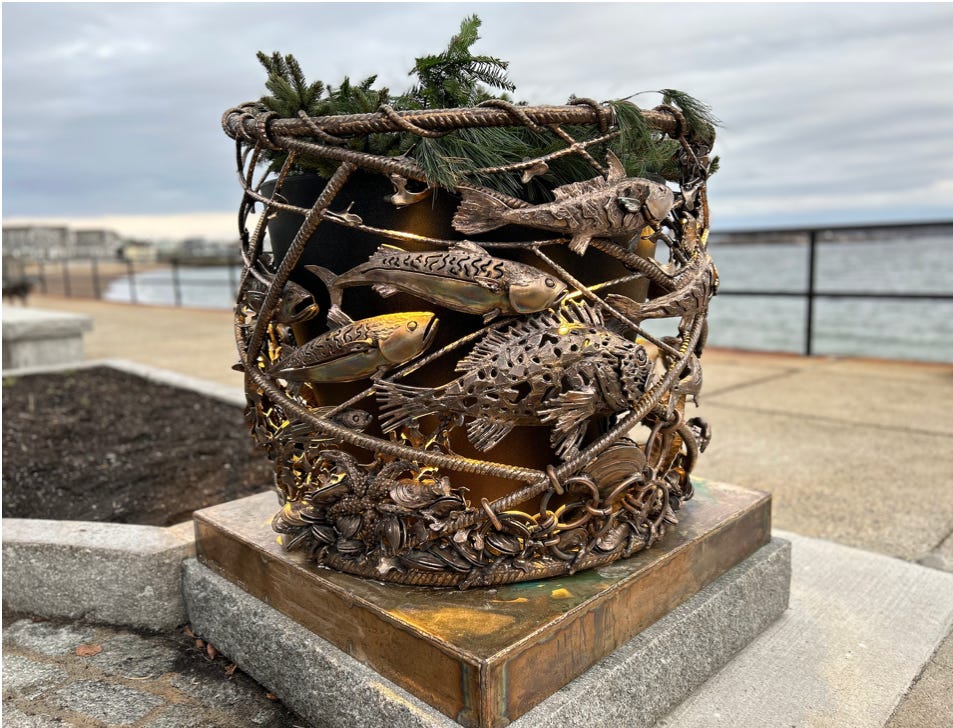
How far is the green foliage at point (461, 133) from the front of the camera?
5.99ft

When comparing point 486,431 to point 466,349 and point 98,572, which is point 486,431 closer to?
point 466,349

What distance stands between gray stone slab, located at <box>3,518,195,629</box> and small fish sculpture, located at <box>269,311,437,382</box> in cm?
113

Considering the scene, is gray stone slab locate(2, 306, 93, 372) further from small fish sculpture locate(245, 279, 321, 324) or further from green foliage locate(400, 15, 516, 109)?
green foliage locate(400, 15, 516, 109)

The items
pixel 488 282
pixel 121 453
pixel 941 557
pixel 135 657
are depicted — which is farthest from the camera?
pixel 121 453

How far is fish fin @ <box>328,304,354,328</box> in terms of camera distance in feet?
6.34

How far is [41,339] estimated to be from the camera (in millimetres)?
7219

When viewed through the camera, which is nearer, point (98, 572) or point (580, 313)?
point (580, 313)

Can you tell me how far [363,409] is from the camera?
2041 millimetres

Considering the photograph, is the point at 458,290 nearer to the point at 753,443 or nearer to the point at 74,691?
the point at 74,691

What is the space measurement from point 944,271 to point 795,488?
38834mm

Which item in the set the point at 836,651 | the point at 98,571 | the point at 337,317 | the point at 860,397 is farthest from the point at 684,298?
the point at 860,397

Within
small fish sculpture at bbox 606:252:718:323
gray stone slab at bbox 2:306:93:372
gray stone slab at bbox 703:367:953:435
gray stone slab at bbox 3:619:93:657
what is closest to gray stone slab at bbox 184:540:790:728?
gray stone slab at bbox 3:619:93:657

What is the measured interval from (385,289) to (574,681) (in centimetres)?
104

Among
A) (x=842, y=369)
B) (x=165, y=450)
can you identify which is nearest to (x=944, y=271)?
(x=842, y=369)
